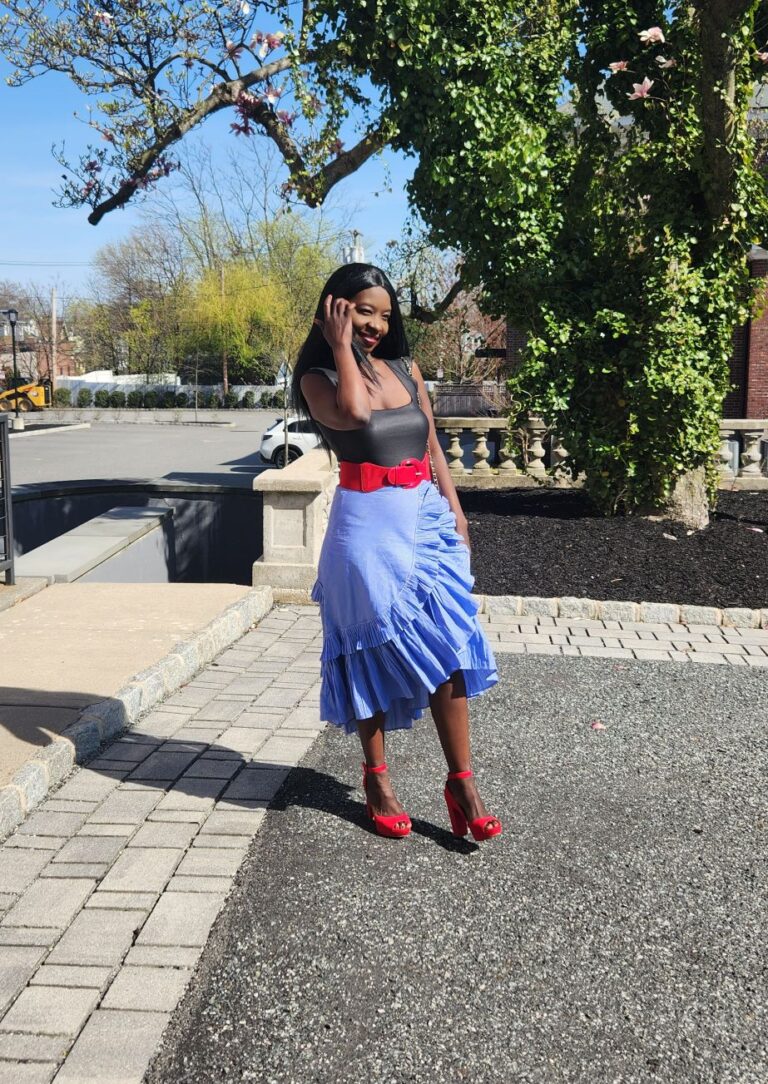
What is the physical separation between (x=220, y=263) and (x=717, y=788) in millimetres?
56722

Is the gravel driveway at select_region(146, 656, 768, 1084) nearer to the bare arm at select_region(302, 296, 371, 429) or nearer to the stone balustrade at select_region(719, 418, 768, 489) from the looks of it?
the bare arm at select_region(302, 296, 371, 429)

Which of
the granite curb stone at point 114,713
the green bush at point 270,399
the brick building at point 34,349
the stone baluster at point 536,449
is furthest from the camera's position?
the brick building at point 34,349

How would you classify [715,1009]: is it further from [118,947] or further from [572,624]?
[572,624]

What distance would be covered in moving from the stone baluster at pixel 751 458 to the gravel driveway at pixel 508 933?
32.5ft

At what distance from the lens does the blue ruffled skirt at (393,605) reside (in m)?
3.69

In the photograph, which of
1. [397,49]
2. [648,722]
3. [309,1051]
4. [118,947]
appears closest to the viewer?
[309,1051]

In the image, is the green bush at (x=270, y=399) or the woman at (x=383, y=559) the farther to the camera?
the green bush at (x=270, y=399)

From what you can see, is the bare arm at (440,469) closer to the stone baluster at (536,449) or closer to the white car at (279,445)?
the stone baluster at (536,449)

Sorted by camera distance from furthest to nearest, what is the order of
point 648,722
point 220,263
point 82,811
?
point 220,263 → point 648,722 → point 82,811

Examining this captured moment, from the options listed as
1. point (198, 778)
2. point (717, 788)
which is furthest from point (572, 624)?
point (198, 778)

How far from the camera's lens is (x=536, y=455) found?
1436cm

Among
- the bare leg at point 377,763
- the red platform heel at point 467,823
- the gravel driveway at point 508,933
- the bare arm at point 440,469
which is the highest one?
the bare arm at point 440,469

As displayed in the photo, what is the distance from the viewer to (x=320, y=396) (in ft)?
12.3

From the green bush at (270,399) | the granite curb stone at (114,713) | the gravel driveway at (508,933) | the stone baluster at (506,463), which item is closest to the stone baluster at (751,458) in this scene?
the stone baluster at (506,463)
